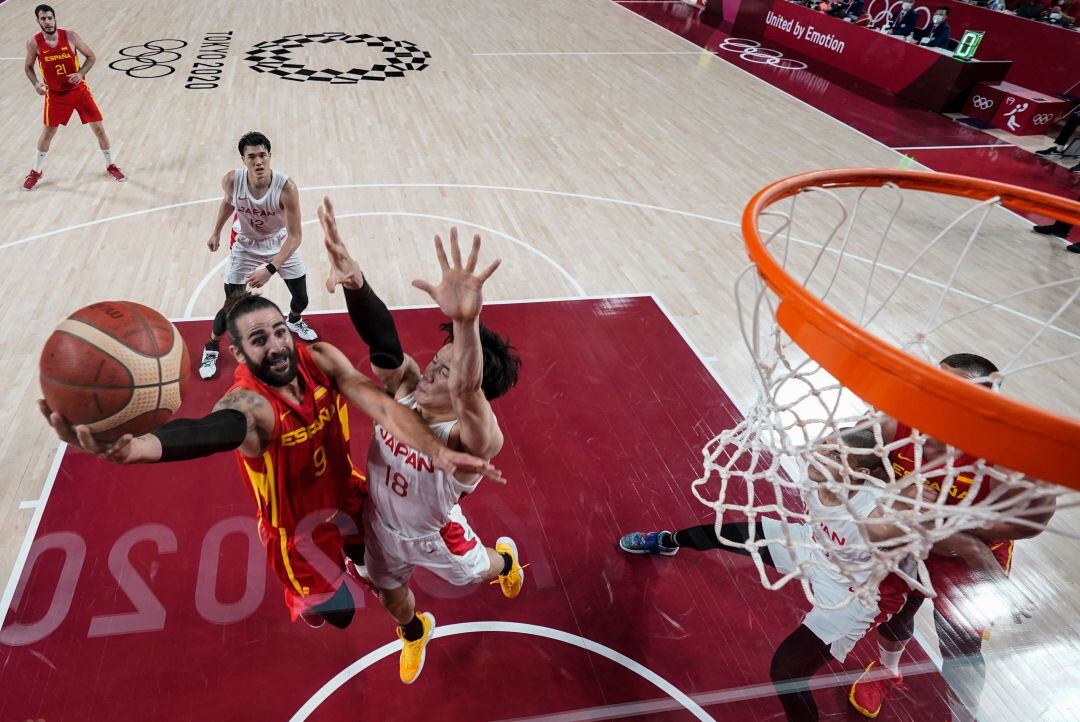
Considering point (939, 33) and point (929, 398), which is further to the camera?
point (939, 33)

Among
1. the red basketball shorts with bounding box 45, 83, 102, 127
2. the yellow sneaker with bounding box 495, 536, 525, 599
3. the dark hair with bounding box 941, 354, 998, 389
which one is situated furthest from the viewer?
the red basketball shorts with bounding box 45, 83, 102, 127

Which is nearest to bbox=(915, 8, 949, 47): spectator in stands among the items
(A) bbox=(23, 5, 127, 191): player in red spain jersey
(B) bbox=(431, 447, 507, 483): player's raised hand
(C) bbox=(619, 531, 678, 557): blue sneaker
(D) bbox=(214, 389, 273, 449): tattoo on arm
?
(C) bbox=(619, 531, 678, 557): blue sneaker

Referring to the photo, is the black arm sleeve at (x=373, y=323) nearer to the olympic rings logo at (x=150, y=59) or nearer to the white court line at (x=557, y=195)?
the white court line at (x=557, y=195)

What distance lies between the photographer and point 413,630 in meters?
2.75

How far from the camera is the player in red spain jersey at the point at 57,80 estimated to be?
5.91 m

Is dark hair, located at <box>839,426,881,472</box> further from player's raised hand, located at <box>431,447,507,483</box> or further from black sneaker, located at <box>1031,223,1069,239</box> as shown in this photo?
black sneaker, located at <box>1031,223,1069,239</box>

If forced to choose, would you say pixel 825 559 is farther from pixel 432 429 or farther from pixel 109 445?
pixel 109 445

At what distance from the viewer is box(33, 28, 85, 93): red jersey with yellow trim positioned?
5938 millimetres

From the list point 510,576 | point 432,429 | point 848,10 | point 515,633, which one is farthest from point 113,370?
point 848,10

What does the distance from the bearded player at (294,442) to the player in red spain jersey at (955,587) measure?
163cm

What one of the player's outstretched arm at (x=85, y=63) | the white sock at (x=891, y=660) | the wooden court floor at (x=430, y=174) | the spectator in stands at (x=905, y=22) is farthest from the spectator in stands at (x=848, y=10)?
the white sock at (x=891, y=660)

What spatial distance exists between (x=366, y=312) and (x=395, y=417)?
0.36 m

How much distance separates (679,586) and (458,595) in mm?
1094

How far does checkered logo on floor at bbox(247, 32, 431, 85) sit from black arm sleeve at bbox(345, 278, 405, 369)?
8.46m
